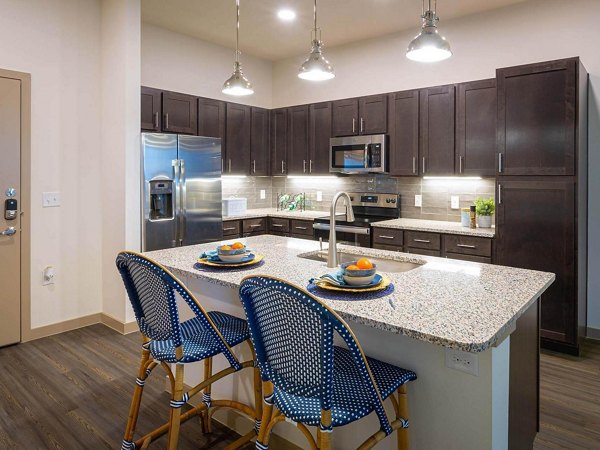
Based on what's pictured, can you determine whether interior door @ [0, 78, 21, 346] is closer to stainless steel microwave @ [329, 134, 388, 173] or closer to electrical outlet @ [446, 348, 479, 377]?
stainless steel microwave @ [329, 134, 388, 173]

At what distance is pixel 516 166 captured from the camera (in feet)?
11.6

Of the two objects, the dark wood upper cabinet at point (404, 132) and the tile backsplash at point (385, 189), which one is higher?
the dark wood upper cabinet at point (404, 132)

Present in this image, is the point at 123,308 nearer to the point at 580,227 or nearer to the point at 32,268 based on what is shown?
the point at 32,268

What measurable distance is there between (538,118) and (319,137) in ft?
7.96

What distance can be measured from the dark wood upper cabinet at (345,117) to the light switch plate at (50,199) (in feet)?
9.52

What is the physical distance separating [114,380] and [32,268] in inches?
56.3

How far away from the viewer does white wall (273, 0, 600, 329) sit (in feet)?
12.2

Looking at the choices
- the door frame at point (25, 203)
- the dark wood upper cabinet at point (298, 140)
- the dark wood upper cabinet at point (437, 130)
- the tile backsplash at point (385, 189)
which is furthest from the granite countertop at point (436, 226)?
the door frame at point (25, 203)

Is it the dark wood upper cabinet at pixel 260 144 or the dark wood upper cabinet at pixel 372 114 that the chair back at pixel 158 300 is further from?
the dark wood upper cabinet at pixel 260 144

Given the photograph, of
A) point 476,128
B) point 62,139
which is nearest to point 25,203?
point 62,139

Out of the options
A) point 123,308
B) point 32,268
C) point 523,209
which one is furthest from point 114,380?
point 523,209

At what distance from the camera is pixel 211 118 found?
16.3ft

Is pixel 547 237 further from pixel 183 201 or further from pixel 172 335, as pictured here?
pixel 183 201

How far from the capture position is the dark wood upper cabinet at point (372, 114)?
464cm
